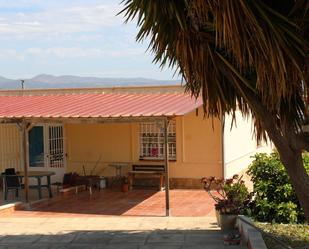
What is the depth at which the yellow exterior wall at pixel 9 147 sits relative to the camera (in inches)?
763

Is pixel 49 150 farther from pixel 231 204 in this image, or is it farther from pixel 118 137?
pixel 231 204

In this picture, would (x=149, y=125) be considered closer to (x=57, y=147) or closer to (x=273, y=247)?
(x=57, y=147)

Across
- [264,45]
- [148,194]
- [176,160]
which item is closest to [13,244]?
[264,45]

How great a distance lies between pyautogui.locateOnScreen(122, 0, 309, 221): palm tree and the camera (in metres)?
5.86

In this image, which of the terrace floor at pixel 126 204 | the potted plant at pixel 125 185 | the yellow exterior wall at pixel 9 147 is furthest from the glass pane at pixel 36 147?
the potted plant at pixel 125 185

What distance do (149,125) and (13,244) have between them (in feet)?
31.0

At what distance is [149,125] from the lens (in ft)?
60.8

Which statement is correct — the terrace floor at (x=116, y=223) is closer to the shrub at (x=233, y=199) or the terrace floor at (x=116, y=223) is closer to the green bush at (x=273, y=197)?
the shrub at (x=233, y=199)

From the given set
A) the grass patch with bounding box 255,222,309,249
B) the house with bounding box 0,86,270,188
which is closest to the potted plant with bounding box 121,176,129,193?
the house with bounding box 0,86,270,188

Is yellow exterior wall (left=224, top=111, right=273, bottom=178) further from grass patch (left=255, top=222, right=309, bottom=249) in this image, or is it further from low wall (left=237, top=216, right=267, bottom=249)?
low wall (left=237, top=216, right=267, bottom=249)

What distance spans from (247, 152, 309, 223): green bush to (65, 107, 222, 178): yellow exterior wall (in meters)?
6.30

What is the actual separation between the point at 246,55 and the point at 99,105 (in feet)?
34.5

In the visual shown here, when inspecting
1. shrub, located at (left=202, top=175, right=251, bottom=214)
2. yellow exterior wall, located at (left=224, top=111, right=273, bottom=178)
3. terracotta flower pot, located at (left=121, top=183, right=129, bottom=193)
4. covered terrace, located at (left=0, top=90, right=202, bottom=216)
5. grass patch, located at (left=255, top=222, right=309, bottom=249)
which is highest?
covered terrace, located at (left=0, top=90, right=202, bottom=216)

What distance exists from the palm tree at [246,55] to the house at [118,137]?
773cm
